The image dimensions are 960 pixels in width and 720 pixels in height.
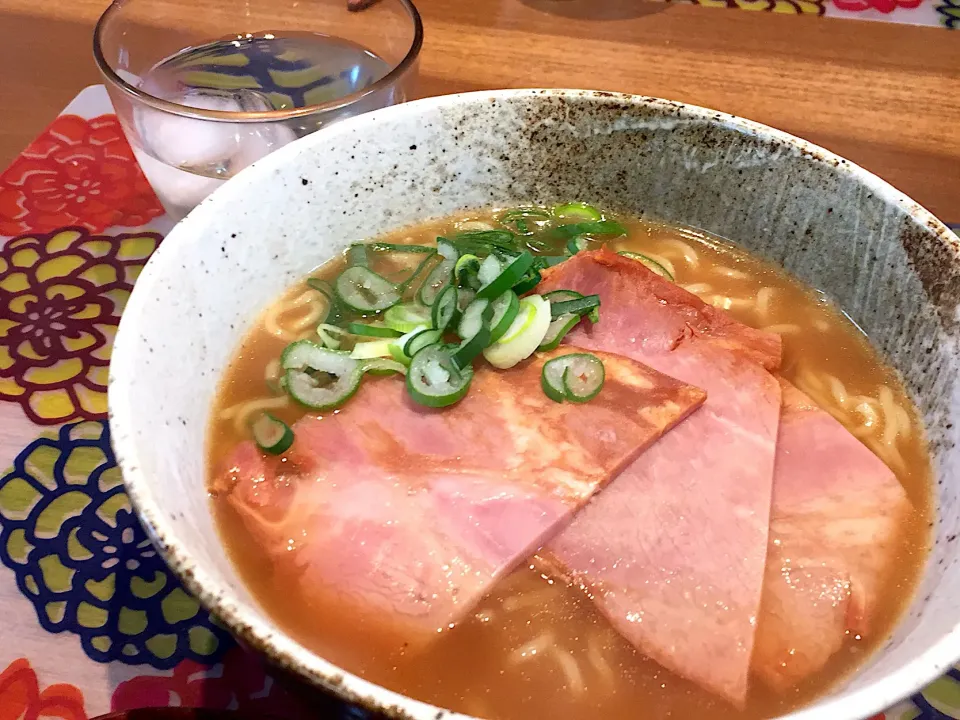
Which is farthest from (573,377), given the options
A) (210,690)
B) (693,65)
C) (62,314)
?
(693,65)

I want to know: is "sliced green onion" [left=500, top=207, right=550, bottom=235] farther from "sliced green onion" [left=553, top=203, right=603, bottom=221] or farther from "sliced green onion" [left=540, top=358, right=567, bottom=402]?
"sliced green onion" [left=540, top=358, right=567, bottom=402]

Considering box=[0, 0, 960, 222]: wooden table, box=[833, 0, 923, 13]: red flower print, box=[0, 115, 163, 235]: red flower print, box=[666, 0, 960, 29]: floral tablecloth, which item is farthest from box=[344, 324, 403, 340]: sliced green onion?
box=[833, 0, 923, 13]: red flower print

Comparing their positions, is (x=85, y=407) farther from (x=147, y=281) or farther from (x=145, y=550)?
(x=147, y=281)

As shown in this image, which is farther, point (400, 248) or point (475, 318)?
point (400, 248)

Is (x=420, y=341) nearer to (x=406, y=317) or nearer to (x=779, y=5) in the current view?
(x=406, y=317)

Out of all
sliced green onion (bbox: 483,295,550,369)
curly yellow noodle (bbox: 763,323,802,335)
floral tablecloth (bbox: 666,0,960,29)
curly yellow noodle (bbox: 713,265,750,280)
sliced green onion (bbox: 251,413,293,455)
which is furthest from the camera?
floral tablecloth (bbox: 666,0,960,29)

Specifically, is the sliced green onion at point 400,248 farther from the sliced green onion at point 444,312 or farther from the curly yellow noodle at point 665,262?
the curly yellow noodle at point 665,262

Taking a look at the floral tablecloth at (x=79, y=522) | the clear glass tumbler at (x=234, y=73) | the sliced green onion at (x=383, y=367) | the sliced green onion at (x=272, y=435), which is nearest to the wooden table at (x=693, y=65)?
the clear glass tumbler at (x=234, y=73)
